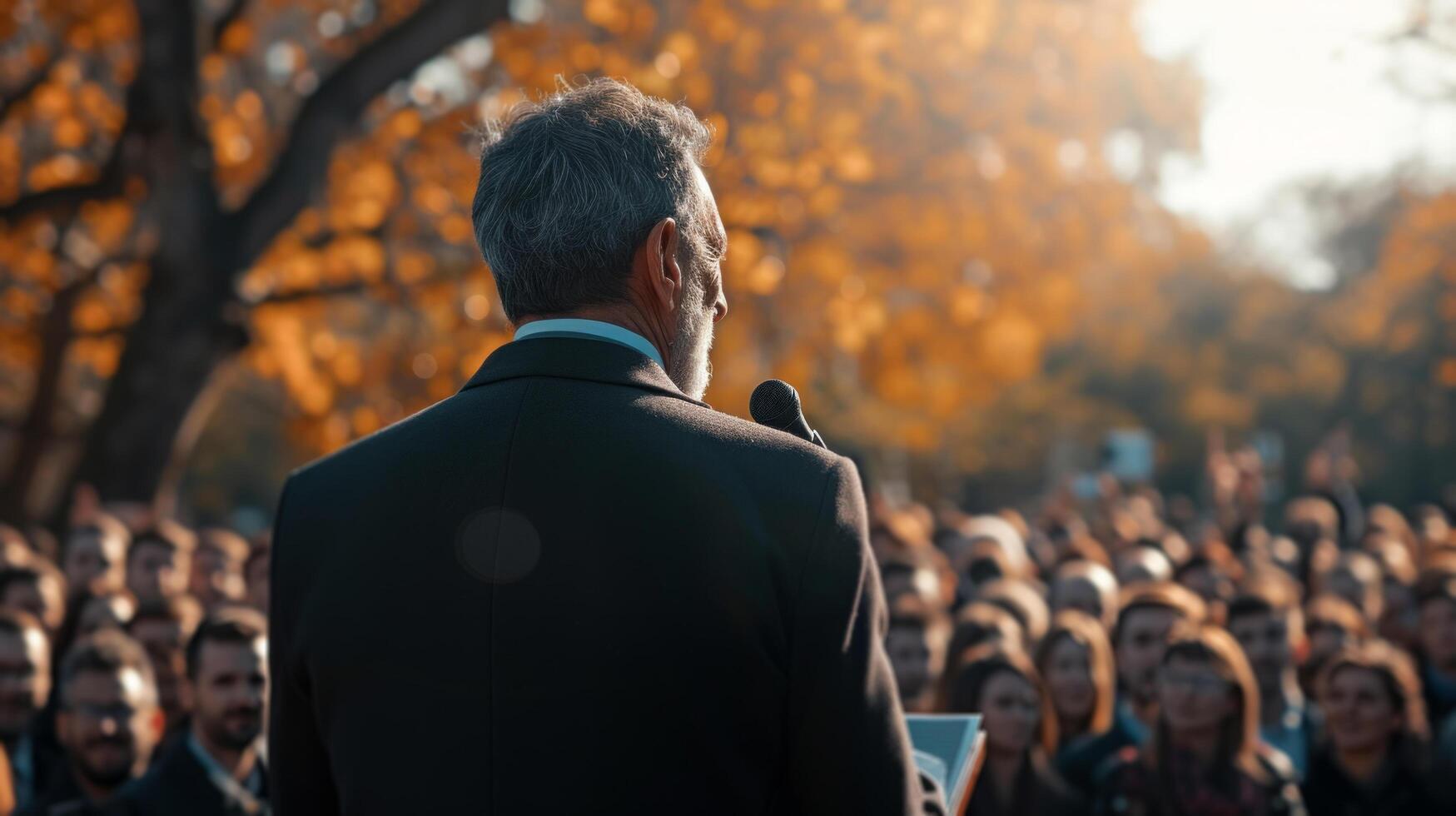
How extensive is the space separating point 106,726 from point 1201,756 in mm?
3640

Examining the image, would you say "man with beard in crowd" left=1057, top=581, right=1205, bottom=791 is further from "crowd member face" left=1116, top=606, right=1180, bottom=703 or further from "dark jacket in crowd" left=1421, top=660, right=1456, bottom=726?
"dark jacket in crowd" left=1421, top=660, right=1456, bottom=726

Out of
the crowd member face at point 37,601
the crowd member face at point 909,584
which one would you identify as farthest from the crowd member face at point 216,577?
the crowd member face at point 909,584

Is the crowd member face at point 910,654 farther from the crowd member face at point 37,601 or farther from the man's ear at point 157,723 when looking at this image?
the crowd member face at point 37,601

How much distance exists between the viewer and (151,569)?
8898 mm

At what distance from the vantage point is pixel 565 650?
6.37ft

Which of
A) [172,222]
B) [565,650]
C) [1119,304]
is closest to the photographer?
[565,650]

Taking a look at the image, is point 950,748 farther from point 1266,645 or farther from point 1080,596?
point 1080,596

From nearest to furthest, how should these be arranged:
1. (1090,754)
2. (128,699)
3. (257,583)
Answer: (128,699) < (1090,754) < (257,583)

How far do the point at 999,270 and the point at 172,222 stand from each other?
6.92 m

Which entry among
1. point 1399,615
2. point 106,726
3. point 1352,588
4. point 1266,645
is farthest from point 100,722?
point 1352,588

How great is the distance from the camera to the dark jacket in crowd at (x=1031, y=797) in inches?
234

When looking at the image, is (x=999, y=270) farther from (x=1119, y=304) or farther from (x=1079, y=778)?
(x=1119, y=304)

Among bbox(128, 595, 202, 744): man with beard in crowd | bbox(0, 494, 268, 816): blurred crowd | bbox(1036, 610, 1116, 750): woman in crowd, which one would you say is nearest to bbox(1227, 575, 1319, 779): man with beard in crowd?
bbox(1036, 610, 1116, 750): woman in crowd

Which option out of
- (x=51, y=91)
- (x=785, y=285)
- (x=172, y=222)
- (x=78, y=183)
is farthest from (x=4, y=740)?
(x=51, y=91)
